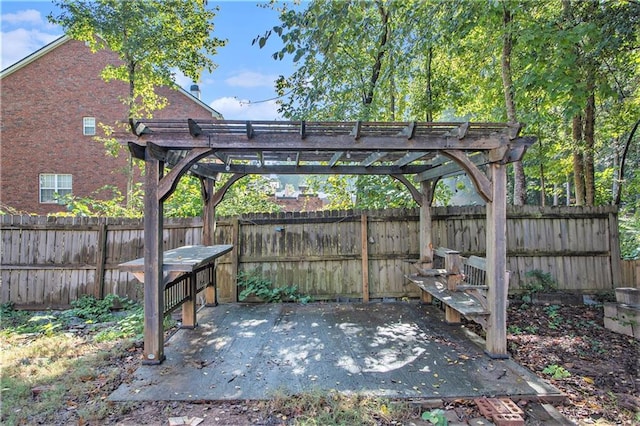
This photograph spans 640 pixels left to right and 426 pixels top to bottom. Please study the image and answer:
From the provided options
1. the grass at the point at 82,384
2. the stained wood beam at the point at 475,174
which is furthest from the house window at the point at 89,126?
the stained wood beam at the point at 475,174

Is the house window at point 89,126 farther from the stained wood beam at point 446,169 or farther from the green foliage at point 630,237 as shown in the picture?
the green foliage at point 630,237

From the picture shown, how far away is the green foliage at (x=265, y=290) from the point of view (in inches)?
239

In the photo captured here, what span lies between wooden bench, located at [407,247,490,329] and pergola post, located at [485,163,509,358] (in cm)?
9

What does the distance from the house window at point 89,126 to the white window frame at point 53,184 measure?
6.06 ft

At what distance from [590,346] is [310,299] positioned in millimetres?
4005

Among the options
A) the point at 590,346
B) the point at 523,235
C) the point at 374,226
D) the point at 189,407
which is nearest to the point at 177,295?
the point at 189,407

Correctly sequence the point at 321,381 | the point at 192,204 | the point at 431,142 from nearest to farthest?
the point at 321,381, the point at 431,142, the point at 192,204

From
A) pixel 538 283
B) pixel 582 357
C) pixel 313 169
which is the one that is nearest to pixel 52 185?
pixel 313 169

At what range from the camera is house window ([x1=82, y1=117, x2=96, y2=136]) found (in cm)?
1340

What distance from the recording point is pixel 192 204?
7.85 metres

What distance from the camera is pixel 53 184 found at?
1336cm

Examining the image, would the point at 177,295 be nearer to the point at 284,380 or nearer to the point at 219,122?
the point at 284,380

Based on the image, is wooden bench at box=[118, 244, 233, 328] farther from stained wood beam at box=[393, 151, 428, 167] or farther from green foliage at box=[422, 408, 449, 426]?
stained wood beam at box=[393, 151, 428, 167]

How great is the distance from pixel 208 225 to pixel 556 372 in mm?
5144
